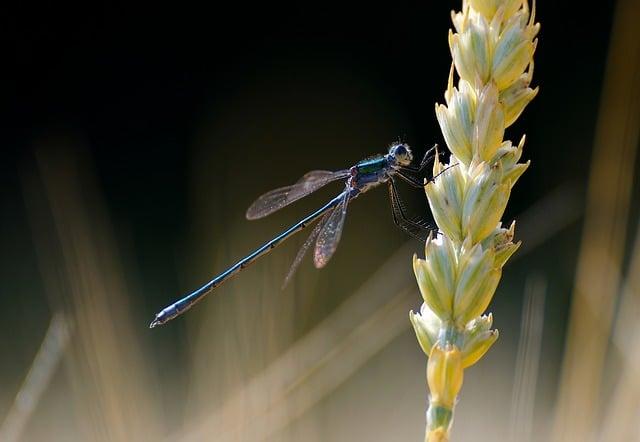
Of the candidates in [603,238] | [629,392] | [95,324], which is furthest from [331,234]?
[629,392]

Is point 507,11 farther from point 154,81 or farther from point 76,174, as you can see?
point 154,81

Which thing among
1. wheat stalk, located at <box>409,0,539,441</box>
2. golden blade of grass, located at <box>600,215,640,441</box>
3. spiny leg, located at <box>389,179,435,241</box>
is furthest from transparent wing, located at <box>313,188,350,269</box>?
wheat stalk, located at <box>409,0,539,441</box>

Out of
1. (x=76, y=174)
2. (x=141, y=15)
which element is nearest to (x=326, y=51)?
(x=141, y=15)

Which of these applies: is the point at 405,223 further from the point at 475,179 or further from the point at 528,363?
the point at 475,179

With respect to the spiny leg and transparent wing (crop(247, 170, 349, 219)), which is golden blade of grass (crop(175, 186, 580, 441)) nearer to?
the spiny leg

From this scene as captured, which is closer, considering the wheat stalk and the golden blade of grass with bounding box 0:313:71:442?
the wheat stalk
